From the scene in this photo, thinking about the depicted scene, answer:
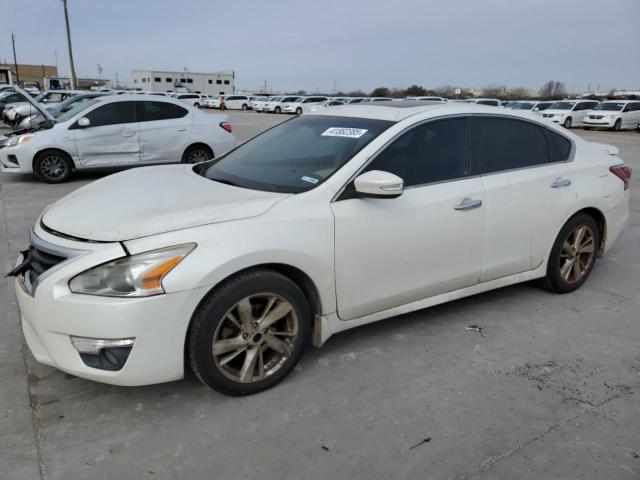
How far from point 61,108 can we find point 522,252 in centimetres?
1220

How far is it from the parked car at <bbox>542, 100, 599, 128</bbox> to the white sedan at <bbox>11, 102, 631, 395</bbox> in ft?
85.9

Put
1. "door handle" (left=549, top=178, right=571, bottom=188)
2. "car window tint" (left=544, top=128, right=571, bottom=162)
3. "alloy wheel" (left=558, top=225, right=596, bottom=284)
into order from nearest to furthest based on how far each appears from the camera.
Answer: "door handle" (left=549, top=178, right=571, bottom=188)
"car window tint" (left=544, top=128, right=571, bottom=162)
"alloy wheel" (left=558, top=225, right=596, bottom=284)

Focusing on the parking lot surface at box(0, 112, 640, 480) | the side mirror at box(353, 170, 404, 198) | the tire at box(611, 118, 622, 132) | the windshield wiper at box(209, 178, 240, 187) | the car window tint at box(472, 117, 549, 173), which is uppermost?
the car window tint at box(472, 117, 549, 173)

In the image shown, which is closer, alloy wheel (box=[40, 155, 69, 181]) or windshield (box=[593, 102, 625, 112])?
alloy wheel (box=[40, 155, 69, 181])

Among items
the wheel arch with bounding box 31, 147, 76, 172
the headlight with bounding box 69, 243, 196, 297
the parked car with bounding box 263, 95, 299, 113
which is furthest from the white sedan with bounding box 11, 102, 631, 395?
the parked car with bounding box 263, 95, 299, 113

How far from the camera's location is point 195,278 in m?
2.62

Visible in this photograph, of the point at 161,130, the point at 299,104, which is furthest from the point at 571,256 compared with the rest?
the point at 299,104

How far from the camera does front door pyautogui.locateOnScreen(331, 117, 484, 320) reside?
125 inches

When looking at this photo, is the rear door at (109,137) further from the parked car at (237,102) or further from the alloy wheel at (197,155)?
the parked car at (237,102)

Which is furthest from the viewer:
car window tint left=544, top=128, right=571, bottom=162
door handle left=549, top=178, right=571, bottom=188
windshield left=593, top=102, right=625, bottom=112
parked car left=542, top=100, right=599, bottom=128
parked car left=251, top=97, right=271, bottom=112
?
parked car left=251, top=97, right=271, bottom=112

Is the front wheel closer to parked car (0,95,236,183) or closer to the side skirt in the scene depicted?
parked car (0,95,236,183)

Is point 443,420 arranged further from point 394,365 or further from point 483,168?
point 483,168

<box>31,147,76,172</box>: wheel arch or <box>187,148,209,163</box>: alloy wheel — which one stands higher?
<box>31,147,76,172</box>: wheel arch

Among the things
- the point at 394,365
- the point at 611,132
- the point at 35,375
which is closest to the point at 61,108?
the point at 35,375
